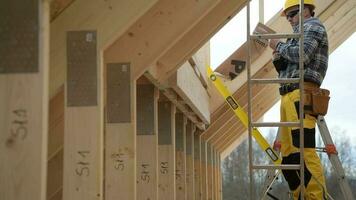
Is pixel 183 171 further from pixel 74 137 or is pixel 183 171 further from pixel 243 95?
pixel 74 137

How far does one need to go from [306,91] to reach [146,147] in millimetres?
1403

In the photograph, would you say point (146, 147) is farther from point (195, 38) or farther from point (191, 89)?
point (191, 89)

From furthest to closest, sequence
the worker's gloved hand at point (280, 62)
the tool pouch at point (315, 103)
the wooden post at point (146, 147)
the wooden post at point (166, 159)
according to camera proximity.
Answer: the wooden post at point (166, 159) → the wooden post at point (146, 147) → the worker's gloved hand at point (280, 62) → the tool pouch at point (315, 103)

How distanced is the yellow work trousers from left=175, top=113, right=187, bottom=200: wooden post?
2.90 m

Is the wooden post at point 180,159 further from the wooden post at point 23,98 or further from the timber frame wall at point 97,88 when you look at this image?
the wooden post at point 23,98

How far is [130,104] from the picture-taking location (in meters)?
4.57

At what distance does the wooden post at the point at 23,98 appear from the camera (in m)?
2.94

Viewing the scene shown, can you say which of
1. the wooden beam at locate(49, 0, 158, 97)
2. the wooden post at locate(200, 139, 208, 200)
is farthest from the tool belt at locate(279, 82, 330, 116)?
the wooden post at locate(200, 139, 208, 200)

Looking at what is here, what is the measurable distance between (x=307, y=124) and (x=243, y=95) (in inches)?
160

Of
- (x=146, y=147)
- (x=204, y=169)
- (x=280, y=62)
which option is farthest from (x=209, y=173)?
(x=280, y=62)

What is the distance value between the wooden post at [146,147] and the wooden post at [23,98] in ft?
7.85

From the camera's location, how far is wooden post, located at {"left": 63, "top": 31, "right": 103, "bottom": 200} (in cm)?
365

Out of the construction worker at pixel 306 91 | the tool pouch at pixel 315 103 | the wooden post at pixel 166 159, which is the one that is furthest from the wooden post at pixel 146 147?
the tool pouch at pixel 315 103

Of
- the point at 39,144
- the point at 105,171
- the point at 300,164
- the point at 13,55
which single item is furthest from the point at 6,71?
the point at 300,164
